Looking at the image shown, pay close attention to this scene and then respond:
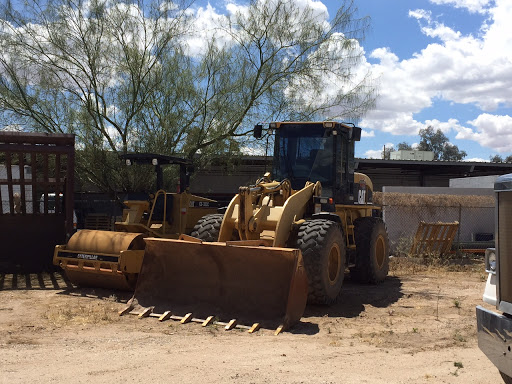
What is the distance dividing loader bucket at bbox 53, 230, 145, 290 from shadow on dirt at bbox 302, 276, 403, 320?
10.2 ft

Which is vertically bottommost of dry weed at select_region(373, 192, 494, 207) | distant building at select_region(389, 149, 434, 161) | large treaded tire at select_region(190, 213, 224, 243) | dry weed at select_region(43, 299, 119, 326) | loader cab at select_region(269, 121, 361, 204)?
dry weed at select_region(43, 299, 119, 326)

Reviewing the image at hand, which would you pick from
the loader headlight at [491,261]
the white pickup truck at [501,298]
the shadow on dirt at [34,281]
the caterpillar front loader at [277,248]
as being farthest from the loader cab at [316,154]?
the white pickup truck at [501,298]

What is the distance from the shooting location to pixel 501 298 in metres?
4.57

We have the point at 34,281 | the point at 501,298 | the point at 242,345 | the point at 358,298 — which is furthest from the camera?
the point at 34,281

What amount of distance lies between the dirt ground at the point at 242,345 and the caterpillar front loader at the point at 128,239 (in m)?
0.38

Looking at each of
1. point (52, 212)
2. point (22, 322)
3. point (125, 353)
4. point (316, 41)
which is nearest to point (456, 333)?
point (125, 353)

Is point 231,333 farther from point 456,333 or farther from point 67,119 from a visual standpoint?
point 67,119

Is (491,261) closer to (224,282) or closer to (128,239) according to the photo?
(224,282)

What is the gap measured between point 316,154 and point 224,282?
11.1 ft

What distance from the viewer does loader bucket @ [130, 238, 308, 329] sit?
736 cm

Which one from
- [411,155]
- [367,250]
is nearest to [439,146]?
[411,155]

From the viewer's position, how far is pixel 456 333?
7.15m

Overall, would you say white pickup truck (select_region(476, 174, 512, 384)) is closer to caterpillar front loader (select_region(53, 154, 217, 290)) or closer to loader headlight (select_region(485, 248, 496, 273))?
loader headlight (select_region(485, 248, 496, 273))

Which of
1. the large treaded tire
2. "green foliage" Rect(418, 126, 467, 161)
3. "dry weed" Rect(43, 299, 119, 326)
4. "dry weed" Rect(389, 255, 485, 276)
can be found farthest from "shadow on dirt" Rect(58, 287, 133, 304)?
"green foliage" Rect(418, 126, 467, 161)
